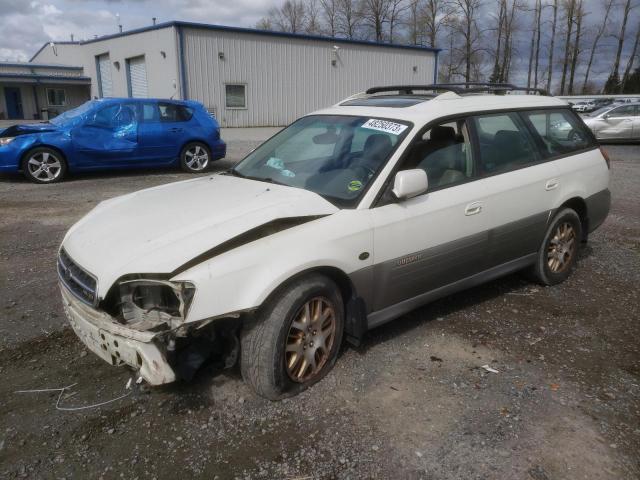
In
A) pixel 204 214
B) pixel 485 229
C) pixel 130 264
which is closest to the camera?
pixel 130 264

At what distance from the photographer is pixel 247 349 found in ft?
9.42

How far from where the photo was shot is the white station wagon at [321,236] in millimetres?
2705

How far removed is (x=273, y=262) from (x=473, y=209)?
169 centimetres

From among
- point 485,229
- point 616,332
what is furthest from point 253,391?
point 616,332

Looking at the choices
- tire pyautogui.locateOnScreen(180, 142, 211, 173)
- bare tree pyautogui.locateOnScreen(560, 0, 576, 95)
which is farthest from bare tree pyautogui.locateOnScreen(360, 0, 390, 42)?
tire pyautogui.locateOnScreen(180, 142, 211, 173)

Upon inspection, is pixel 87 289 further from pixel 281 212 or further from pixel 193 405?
pixel 281 212

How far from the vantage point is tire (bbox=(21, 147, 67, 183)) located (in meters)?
9.56

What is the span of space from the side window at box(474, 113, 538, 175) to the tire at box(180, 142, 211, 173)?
8.27 meters

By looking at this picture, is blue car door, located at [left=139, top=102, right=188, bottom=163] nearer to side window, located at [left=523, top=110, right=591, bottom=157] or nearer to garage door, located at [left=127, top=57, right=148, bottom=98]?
side window, located at [left=523, top=110, right=591, bottom=157]

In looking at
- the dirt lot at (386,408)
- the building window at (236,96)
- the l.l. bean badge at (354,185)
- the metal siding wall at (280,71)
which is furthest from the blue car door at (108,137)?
the building window at (236,96)

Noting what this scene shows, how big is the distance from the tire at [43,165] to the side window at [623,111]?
1716cm

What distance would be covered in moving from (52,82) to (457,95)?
3876cm

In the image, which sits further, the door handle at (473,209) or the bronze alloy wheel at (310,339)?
the door handle at (473,209)

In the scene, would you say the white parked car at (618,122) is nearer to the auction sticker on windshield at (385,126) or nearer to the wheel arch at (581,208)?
the wheel arch at (581,208)
